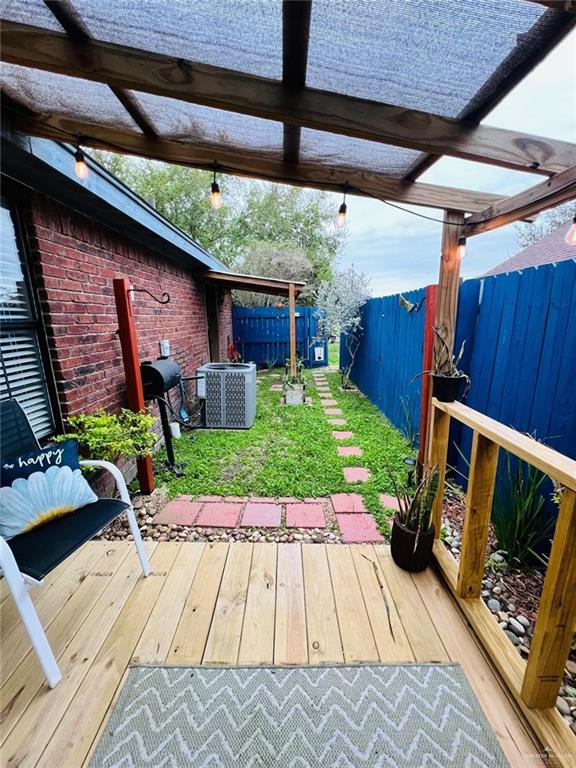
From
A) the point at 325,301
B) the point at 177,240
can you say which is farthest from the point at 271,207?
the point at 177,240

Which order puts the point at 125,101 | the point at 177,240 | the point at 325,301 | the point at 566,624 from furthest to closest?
the point at 325,301 < the point at 177,240 < the point at 125,101 < the point at 566,624

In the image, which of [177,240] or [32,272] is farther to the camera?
[177,240]

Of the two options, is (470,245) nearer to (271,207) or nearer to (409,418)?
(409,418)

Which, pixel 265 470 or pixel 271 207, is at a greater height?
pixel 271 207

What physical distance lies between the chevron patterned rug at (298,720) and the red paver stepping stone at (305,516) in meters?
0.97

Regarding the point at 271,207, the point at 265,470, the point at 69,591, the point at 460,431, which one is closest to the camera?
the point at 69,591

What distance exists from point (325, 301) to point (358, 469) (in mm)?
4944

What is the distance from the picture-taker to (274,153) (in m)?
1.95

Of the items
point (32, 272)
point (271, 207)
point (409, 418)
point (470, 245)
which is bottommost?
point (409, 418)

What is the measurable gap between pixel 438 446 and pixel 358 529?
2.71 ft

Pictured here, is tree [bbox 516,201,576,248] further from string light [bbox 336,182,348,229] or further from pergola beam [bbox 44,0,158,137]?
pergola beam [bbox 44,0,158,137]

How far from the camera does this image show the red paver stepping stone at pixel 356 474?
2.85 m

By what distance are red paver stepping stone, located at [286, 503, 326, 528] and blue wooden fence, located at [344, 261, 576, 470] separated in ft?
4.24

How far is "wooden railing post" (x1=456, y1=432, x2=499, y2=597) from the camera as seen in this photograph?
1452 millimetres
